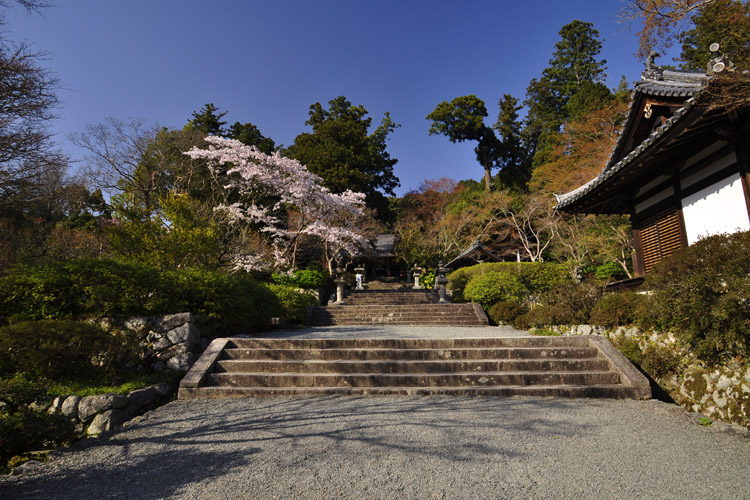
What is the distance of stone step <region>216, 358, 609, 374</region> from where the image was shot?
18.7 ft

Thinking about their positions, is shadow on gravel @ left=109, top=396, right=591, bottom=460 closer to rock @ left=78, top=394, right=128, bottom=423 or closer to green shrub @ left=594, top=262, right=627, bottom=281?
rock @ left=78, top=394, right=128, bottom=423

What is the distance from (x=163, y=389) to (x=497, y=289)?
11.3 metres

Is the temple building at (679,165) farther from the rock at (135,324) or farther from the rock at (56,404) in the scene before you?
the rock at (135,324)

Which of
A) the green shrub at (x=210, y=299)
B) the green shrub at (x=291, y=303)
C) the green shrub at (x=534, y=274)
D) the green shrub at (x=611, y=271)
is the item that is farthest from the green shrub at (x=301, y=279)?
the green shrub at (x=611, y=271)

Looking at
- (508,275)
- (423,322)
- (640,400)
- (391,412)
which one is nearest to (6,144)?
(391,412)

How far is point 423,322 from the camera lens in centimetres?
1346

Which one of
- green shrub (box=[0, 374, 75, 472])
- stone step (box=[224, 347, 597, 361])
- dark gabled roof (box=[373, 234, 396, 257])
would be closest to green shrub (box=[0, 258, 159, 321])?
stone step (box=[224, 347, 597, 361])

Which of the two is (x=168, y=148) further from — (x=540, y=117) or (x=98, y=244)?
(x=540, y=117)

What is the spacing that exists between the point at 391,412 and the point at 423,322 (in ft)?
30.3

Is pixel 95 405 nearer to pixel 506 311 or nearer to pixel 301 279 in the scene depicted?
pixel 506 311

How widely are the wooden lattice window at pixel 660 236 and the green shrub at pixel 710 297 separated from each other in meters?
2.33

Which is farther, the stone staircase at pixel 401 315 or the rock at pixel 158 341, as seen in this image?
the stone staircase at pixel 401 315

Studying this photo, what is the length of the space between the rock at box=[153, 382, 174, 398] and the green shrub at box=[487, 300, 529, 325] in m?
9.78

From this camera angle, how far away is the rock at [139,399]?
4609 millimetres
